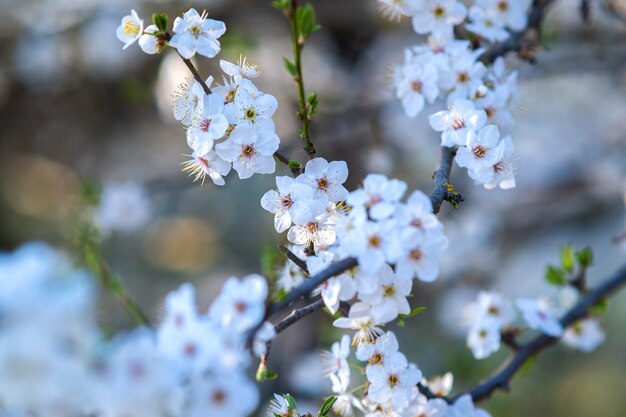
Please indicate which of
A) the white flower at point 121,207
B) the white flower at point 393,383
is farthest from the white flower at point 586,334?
the white flower at point 121,207

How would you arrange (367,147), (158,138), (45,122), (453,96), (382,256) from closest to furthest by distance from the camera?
(382,256) → (453,96) → (367,147) → (45,122) → (158,138)

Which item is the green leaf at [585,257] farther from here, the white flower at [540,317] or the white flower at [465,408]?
the white flower at [465,408]

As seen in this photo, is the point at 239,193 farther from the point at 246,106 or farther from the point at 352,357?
the point at 246,106

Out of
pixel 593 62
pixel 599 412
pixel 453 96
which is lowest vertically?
pixel 599 412

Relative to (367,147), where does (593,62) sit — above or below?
above

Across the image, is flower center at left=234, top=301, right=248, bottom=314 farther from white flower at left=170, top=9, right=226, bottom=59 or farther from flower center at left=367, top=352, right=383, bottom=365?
white flower at left=170, top=9, right=226, bottom=59

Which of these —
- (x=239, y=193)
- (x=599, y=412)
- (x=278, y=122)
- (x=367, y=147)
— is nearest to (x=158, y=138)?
(x=239, y=193)

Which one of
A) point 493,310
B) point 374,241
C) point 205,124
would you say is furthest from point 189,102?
point 493,310
